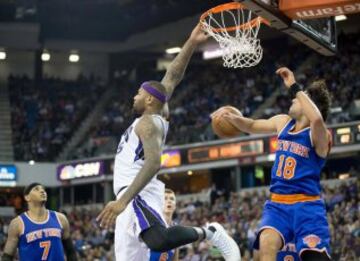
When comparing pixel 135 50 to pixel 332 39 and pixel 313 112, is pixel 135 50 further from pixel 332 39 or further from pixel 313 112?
pixel 313 112

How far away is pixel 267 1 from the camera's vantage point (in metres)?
8.83

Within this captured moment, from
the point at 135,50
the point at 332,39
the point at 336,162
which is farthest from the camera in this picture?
the point at 135,50

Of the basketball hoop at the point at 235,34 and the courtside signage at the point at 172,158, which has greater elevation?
the basketball hoop at the point at 235,34

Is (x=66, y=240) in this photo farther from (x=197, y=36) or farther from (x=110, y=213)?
(x=110, y=213)

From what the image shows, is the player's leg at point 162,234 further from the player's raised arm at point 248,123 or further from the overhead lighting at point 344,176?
the overhead lighting at point 344,176

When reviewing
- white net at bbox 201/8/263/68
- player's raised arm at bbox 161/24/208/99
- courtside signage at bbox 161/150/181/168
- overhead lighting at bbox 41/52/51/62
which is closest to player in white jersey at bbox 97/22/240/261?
player's raised arm at bbox 161/24/208/99

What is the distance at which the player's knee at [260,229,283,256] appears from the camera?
7551 millimetres

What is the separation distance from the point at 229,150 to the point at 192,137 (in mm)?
2102

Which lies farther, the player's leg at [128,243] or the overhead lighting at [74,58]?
the overhead lighting at [74,58]

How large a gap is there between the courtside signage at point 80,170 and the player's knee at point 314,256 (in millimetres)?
25333

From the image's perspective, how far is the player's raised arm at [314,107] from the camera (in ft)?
24.8

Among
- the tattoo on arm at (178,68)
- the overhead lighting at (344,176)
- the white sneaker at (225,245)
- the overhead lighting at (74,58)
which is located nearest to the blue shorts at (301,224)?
the white sneaker at (225,245)

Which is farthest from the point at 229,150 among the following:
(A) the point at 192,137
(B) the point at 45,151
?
(B) the point at 45,151

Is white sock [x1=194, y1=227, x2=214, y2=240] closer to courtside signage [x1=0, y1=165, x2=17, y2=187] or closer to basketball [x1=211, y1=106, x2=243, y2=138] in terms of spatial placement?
basketball [x1=211, y1=106, x2=243, y2=138]
